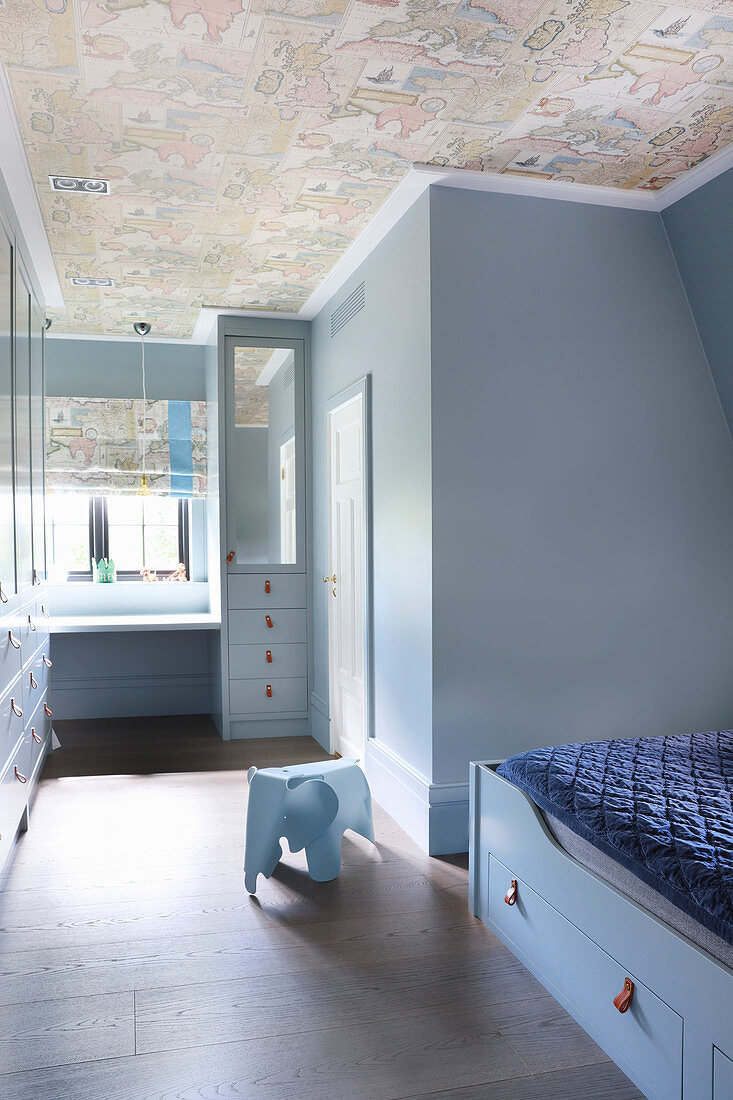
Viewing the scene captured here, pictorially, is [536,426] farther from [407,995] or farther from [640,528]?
[407,995]

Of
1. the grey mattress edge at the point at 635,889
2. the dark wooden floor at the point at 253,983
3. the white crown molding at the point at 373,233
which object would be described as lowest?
the dark wooden floor at the point at 253,983

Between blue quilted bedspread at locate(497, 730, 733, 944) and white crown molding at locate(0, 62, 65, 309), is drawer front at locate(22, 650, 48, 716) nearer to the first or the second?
white crown molding at locate(0, 62, 65, 309)

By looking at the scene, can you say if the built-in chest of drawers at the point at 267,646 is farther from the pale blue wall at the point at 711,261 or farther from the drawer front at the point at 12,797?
the pale blue wall at the point at 711,261

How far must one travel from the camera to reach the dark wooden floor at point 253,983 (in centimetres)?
178

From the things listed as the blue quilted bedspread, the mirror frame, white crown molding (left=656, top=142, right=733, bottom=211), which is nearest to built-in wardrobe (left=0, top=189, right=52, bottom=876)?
the mirror frame

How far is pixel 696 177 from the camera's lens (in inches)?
116

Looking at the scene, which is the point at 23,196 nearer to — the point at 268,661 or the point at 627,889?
the point at 268,661

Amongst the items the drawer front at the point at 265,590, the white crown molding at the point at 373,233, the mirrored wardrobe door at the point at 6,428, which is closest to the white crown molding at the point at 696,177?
the white crown molding at the point at 373,233

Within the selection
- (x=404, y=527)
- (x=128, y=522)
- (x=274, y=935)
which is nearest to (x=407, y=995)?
(x=274, y=935)

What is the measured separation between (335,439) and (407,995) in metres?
2.85

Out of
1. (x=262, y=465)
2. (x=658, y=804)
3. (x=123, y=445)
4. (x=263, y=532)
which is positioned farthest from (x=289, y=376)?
(x=658, y=804)

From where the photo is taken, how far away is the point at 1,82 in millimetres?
2289

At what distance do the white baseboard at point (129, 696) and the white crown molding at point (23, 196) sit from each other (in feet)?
8.17

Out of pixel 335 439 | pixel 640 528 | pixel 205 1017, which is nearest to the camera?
pixel 205 1017
